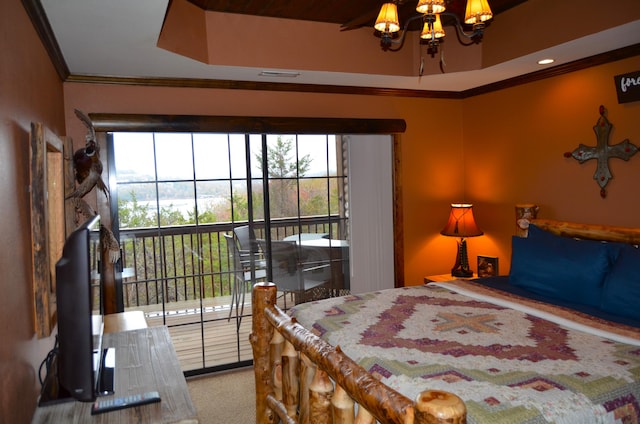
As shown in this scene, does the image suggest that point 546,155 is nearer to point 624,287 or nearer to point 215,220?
point 624,287

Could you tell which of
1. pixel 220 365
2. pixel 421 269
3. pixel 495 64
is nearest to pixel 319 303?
pixel 220 365

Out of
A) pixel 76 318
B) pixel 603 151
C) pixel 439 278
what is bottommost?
pixel 439 278

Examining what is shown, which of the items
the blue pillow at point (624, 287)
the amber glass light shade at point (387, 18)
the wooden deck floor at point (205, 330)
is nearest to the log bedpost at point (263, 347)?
the amber glass light shade at point (387, 18)

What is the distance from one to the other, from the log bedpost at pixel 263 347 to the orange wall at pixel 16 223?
93 cm

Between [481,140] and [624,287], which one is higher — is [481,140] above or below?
above

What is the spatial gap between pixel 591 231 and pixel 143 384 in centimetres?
296

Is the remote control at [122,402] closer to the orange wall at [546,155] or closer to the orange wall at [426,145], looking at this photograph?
the orange wall at [426,145]

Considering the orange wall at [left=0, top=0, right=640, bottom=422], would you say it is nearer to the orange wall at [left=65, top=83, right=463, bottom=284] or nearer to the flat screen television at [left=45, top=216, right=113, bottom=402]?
the orange wall at [left=65, top=83, right=463, bottom=284]

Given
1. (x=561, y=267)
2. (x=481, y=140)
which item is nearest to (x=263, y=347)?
(x=561, y=267)

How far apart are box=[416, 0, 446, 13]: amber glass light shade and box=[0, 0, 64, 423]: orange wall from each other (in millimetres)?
1503

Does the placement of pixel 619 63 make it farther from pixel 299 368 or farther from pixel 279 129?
pixel 299 368

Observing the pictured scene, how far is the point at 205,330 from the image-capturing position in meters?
3.92

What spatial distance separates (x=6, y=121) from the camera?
4.84ft

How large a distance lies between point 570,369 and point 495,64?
2348mm
